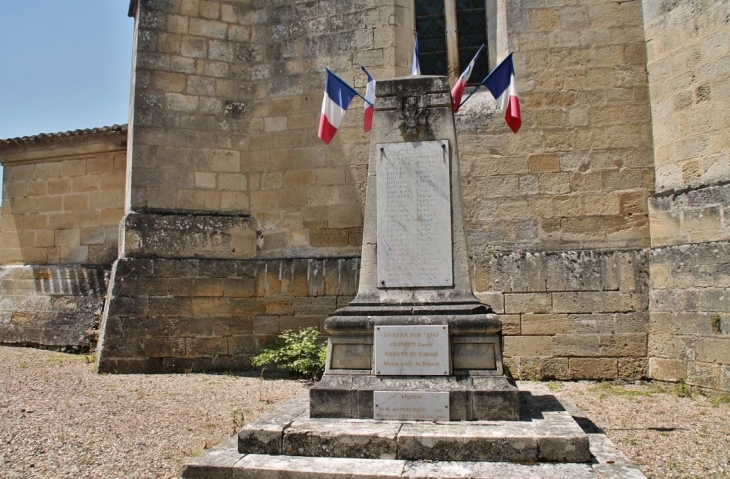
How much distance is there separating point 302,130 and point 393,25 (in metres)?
1.83

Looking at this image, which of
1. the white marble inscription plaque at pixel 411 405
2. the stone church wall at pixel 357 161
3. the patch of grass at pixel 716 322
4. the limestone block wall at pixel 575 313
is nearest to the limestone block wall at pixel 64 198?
the stone church wall at pixel 357 161

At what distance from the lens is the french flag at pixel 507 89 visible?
529 centimetres

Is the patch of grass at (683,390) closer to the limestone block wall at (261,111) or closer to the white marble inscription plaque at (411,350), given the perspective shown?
the white marble inscription plaque at (411,350)

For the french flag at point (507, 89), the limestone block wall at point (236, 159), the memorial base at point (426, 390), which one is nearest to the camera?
the memorial base at point (426, 390)

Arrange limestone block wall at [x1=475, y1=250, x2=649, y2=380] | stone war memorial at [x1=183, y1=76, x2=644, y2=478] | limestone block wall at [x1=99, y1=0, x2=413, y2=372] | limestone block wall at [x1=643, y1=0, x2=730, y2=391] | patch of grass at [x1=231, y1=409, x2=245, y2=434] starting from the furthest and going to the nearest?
1. limestone block wall at [x1=99, y1=0, x2=413, y2=372]
2. limestone block wall at [x1=475, y1=250, x2=649, y2=380]
3. limestone block wall at [x1=643, y1=0, x2=730, y2=391]
4. patch of grass at [x1=231, y1=409, x2=245, y2=434]
5. stone war memorial at [x1=183, y1=76, x2=644, y2=478]

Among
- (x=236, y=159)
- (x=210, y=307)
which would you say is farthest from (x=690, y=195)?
(x=210, y=307)

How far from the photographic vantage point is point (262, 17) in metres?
8.75

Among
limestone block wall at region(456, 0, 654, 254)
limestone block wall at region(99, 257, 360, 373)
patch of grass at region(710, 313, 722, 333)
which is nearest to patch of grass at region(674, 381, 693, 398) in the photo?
patch of grass at region(710, 313, 722, 333)

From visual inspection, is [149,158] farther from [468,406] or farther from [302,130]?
[468,406]

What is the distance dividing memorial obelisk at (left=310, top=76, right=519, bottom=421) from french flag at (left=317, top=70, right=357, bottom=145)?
881mm

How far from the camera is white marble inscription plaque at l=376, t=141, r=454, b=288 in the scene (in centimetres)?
455

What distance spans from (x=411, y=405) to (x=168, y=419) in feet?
7.87

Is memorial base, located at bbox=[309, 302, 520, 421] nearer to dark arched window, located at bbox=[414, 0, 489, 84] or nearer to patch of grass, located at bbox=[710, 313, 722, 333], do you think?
patch of grass, located at bbox=[710, 313, 722, 333]

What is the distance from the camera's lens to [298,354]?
743 cm
